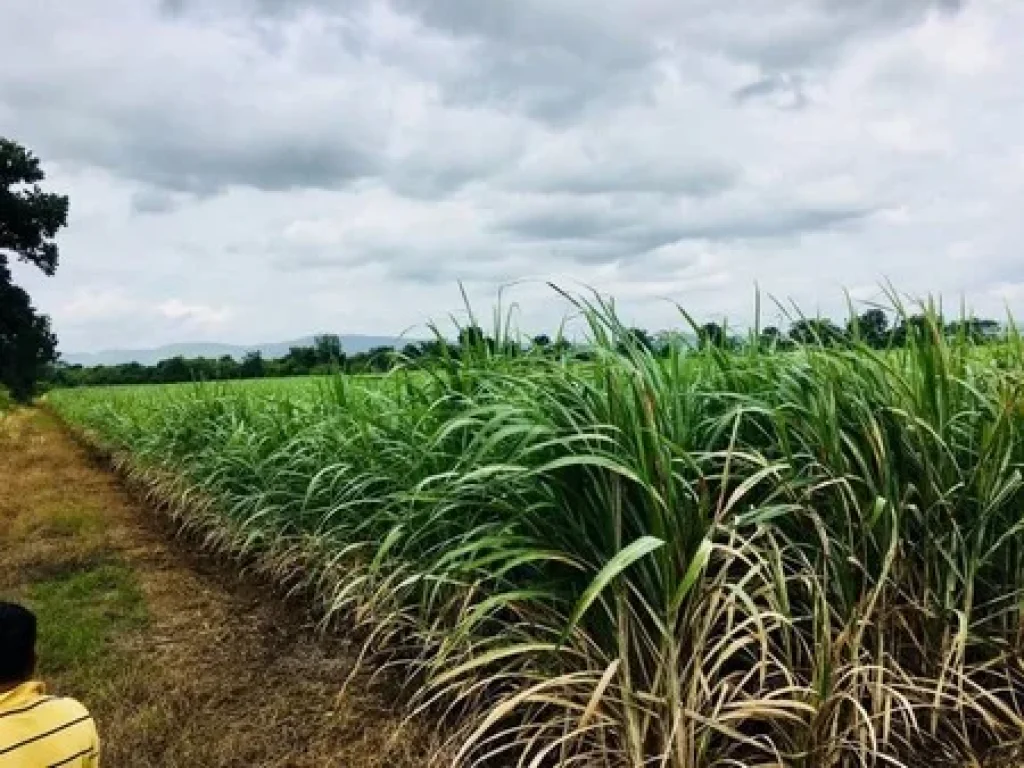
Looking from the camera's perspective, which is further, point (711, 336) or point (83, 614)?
point (83, 614)

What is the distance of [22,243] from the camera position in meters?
5.24

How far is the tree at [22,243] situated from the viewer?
5133 mm

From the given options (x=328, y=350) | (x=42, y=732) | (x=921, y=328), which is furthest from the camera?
(x=328, y=350)

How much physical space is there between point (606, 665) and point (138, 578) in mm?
3851

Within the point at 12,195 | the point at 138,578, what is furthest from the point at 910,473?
the point at 12,195

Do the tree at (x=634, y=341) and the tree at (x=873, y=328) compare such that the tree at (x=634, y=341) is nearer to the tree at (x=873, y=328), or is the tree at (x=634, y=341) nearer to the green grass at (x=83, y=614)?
the tree at (x=873, y=328)

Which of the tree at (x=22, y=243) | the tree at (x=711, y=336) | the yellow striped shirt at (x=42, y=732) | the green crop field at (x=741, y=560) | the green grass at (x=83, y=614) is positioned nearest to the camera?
the yellow striped shirt at (x=42, y=732)

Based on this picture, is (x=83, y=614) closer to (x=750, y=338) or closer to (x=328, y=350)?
(x=328, y=350)

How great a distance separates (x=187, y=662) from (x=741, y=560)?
237 cm

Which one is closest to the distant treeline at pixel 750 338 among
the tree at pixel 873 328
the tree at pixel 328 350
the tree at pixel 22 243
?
the tree at pixel 873 328

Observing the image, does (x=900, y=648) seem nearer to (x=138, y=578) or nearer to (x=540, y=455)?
(x=540, y=455)

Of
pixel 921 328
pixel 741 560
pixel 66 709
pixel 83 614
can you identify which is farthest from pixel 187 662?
pixel 921 328

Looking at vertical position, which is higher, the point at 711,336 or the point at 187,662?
the point at 711,336

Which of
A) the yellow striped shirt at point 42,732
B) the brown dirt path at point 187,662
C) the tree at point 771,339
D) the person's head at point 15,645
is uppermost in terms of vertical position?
the tree at point 771,339
